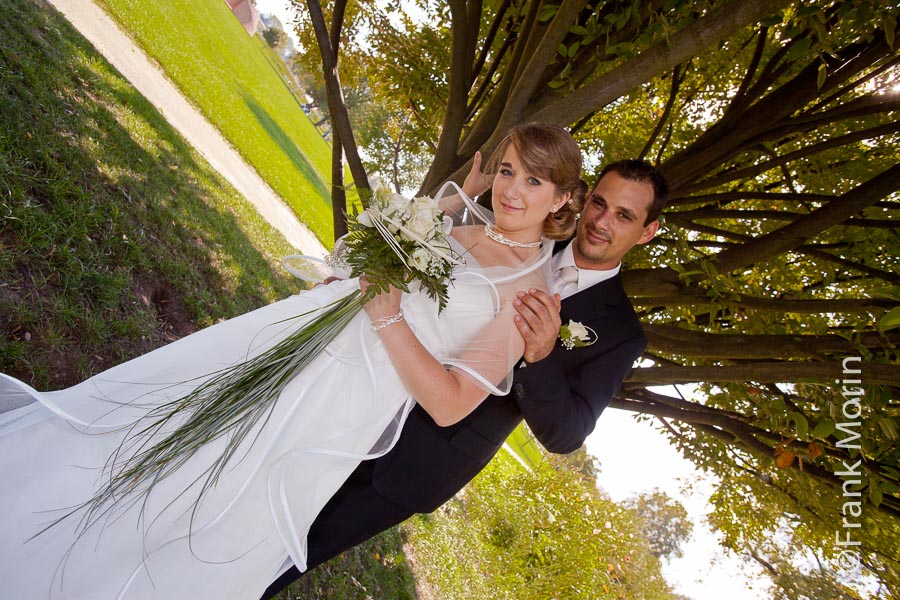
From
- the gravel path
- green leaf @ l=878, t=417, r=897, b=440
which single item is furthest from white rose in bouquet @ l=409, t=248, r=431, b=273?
the gravel path

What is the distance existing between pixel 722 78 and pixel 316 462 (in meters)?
6.62

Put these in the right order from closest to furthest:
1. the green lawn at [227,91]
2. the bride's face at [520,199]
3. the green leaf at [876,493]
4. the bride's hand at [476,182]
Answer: the bride's face at [520,199] < the bride's hand at [476,182] < the green leaf at [876,493] < the green lawn at [227,91]

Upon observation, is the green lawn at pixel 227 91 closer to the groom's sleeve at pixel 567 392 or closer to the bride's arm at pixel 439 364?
the bride's arm at pixel 439 364

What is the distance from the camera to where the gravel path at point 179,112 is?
9.82 m

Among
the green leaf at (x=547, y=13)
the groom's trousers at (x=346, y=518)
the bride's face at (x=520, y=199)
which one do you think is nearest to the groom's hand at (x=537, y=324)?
the bride's face at (x=520, y=199)

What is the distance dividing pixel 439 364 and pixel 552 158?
1066 mm

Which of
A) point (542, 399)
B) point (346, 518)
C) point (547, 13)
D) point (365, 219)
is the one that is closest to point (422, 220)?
point (365, 219)

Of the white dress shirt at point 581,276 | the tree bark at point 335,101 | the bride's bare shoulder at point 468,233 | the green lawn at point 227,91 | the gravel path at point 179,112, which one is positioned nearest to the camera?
the bride's bare shoulder at point 468,233

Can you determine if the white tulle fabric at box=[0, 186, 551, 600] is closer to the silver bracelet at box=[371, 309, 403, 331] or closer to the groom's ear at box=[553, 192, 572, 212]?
the silver bracelet at box=[371, 309, 403, 331]

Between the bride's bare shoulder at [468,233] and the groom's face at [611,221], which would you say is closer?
the bride's bare shoulder at [468,233]

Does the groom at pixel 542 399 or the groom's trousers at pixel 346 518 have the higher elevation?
the groom at pixel 542 399

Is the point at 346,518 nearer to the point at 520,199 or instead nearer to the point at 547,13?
the point at 520,199

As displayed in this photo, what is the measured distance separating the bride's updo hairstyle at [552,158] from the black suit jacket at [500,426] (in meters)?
0.51

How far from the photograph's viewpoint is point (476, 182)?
135 inches
